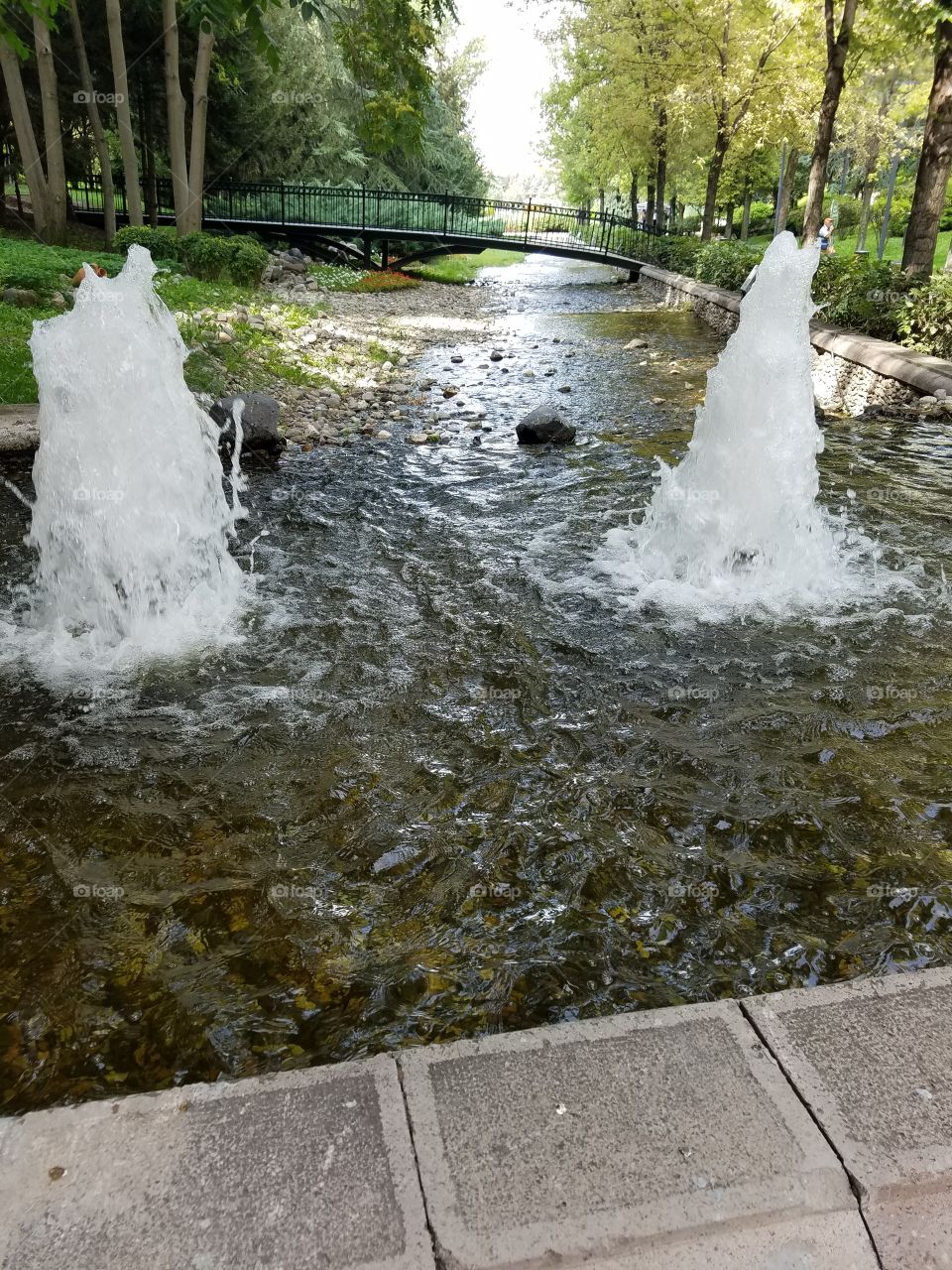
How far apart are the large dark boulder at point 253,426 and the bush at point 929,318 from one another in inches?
358

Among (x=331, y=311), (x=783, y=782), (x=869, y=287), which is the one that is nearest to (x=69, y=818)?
(x=783, y=782)

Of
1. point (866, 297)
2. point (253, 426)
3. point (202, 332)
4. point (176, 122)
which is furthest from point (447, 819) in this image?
point (176, 122)

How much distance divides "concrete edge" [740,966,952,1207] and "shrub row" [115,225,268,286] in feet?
56.9

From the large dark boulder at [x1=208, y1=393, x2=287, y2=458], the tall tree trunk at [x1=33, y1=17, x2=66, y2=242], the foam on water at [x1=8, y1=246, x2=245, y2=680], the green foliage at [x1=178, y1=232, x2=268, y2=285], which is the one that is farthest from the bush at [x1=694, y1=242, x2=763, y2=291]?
the foam on water at [x1=8, y1=246, x2=245, y2=680]

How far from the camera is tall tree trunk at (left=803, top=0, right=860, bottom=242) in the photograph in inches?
574

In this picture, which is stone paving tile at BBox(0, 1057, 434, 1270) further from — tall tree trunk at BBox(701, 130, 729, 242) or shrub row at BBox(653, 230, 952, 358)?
tall tree trunk at BBox(701, 130, 729, 242)

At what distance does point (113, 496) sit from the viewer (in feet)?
17.5

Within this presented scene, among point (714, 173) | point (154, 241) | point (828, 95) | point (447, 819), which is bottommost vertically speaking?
point (447, 819)

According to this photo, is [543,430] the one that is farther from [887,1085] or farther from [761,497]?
[887,1085]

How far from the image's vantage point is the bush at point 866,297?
12.6 meters

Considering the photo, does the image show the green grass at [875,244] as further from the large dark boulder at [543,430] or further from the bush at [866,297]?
the large dark boulder at [543,430]

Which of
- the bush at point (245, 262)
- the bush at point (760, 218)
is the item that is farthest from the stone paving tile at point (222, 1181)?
the bush at point (760, 218)

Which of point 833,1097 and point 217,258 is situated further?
point 217,258

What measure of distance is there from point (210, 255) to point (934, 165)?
41.7 ft
